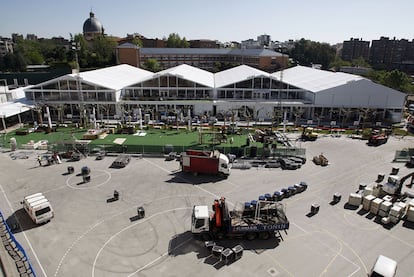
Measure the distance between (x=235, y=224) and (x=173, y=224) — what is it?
4.51 meters

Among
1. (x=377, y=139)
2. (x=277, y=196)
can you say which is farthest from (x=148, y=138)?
(x=377, y=139)

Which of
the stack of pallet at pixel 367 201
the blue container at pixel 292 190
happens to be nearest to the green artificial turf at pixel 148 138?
the blue container at pixel 292 190

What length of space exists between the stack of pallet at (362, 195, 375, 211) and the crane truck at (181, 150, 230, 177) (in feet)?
38.0

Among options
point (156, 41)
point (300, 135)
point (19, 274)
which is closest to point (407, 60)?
point (156, 41)

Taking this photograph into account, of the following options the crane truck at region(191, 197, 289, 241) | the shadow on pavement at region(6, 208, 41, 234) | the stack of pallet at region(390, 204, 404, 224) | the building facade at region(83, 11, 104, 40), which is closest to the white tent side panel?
the stack of pallet at region(390, 204, 404, 224)

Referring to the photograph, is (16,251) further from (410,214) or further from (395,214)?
(410,214)

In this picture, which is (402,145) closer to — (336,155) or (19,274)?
(336,155)

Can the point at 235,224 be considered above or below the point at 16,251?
above

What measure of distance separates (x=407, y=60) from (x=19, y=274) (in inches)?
6710

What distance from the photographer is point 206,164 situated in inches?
1085

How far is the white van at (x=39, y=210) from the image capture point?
19.8 m

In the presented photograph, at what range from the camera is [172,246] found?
17906 mm

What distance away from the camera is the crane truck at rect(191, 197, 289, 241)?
1822cm

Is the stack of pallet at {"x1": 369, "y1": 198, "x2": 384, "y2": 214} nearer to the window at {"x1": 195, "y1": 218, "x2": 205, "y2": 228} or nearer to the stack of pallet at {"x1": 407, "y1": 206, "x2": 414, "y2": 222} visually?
the stack of pallet at {"x1": 407, "y1": 206, "x2": 414, "y2": 222}
